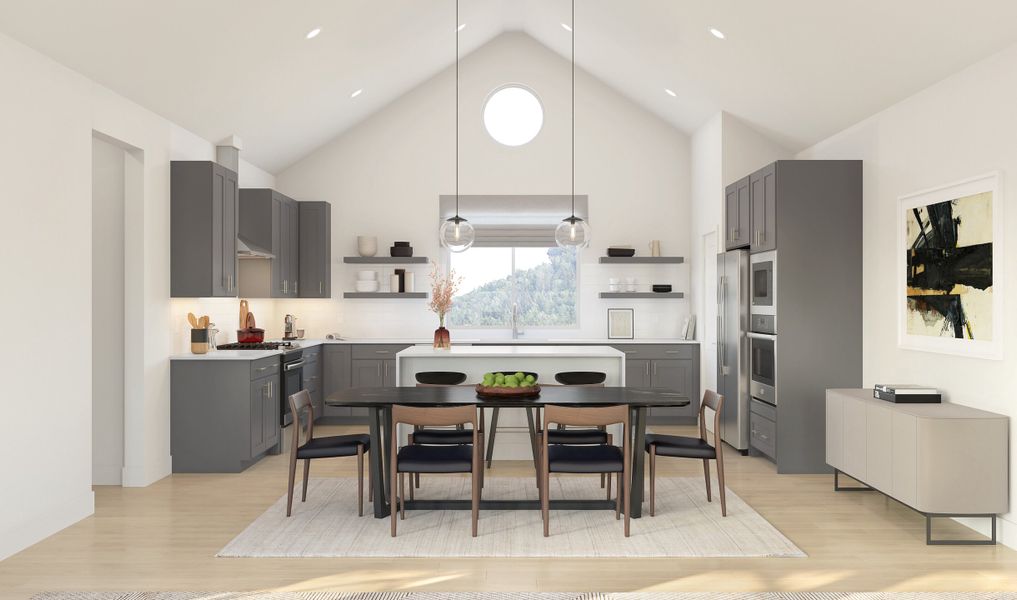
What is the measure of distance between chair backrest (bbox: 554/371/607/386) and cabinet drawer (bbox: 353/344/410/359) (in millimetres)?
3015

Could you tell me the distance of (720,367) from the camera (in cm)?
745

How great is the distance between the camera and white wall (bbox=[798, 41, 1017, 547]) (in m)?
4.43

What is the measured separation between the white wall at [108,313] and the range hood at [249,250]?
121 cm

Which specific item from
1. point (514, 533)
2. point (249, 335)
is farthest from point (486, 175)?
point (514, 533)

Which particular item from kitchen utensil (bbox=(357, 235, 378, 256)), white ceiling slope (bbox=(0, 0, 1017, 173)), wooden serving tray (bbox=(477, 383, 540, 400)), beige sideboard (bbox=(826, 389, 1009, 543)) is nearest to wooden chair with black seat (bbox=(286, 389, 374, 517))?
wooden serving tray (bbox=(477, 383, 540, 400))

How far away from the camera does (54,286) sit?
4.78 meters

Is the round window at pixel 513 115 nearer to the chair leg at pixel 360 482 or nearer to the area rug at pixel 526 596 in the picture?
the chair leg at pixel 360 482

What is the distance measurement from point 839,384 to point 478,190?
4.80m

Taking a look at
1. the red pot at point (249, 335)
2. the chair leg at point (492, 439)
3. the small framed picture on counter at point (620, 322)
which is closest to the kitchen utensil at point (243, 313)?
the red pot at point (249, 335)

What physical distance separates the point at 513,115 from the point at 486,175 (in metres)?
0.82

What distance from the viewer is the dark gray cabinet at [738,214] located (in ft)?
22.9

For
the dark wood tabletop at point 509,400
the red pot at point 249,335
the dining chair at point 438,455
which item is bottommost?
the dining chair at point 438,455

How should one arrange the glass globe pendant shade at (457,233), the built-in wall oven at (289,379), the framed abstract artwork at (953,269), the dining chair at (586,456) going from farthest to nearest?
the built-in wall oven at (289,379) < the glass globe pendant shade at (457,233) < the framed abstract artwork at (953,269) < the dining chair at (586,456)

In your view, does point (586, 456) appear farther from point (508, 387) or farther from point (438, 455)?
point (438, 455)
